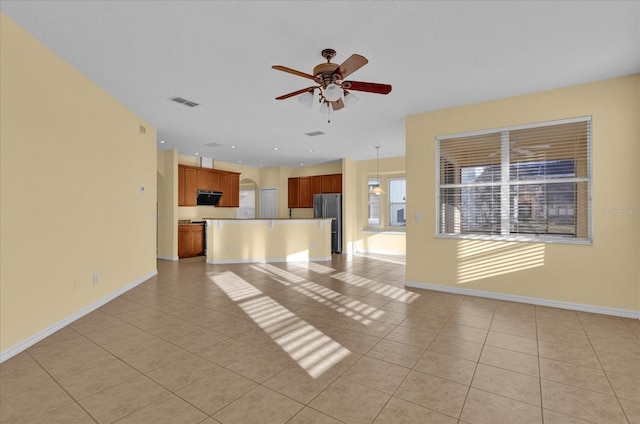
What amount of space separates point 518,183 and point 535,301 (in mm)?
1527

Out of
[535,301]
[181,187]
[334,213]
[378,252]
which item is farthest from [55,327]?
[378,252]

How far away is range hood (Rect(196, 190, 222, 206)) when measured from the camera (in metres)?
8.16

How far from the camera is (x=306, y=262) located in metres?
7.22

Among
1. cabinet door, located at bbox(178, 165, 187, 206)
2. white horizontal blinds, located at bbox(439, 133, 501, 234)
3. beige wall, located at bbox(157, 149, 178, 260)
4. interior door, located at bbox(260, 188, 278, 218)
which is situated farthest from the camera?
interior door, located at bbox(260, 188, 278, 218)

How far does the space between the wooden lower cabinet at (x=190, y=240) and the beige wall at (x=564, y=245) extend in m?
5.59

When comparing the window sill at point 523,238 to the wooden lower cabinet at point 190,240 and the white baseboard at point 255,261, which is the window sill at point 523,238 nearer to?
the white baseboard at point 255,261

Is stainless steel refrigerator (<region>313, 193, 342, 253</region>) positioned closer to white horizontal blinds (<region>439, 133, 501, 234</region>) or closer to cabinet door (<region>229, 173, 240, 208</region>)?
cabinet door (<region>229, 173, 240, 208</region>)

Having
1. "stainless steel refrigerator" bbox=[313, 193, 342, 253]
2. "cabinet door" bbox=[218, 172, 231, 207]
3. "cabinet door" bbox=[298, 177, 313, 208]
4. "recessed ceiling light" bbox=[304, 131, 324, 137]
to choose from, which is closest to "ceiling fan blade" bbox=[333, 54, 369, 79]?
"recessed ceiling light" bbox=[304, 131, 324, 137]

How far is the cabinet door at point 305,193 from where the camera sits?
9.55m

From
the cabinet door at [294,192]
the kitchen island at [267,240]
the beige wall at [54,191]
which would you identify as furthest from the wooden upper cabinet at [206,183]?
the beige wall at [54,191]

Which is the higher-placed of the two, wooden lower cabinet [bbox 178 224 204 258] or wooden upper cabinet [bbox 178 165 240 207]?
wooden upper cabinet [bbox 178 165 240 207]

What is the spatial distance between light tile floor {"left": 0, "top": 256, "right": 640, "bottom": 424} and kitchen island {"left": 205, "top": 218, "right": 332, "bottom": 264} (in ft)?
9.24

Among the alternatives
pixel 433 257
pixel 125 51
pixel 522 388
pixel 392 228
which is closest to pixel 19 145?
pixel 125 51

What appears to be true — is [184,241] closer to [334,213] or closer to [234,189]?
[234,189]
